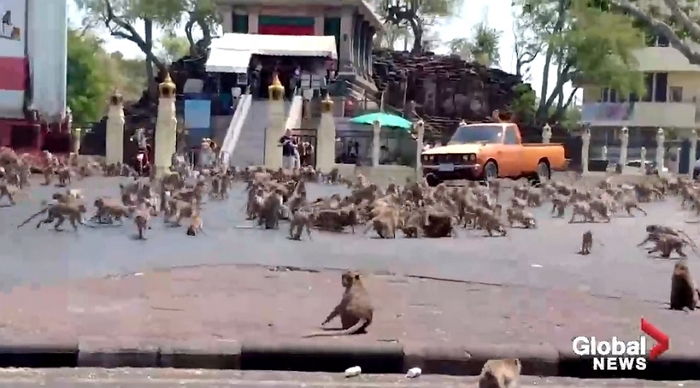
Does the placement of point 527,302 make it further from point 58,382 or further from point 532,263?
point 58,382

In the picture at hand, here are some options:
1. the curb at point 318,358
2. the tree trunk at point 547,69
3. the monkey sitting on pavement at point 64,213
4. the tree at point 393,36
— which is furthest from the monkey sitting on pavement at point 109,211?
the tree at point 393,36

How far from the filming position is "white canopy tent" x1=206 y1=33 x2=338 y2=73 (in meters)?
39.7

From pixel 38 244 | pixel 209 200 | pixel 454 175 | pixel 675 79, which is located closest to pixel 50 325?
pixel 38 244

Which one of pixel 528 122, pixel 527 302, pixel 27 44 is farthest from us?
pixel 528 122

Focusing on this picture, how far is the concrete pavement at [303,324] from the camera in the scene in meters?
7.01

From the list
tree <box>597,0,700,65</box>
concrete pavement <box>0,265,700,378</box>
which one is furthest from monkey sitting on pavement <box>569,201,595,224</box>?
concrete pavement <box>0,265,700,378</box>

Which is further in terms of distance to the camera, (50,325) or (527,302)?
(527,302)

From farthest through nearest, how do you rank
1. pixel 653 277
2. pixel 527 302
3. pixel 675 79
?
1. pixel 675 79
2. pixel 653 277
3. pixel 527 302

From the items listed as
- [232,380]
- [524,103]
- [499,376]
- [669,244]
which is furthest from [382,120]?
[499,376]

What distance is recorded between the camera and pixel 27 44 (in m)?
36.6

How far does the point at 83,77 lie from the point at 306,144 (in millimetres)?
35613

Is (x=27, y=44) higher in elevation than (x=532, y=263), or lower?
higher

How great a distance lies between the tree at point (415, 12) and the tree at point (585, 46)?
327 inches

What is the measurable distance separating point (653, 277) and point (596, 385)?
449 centimetres
